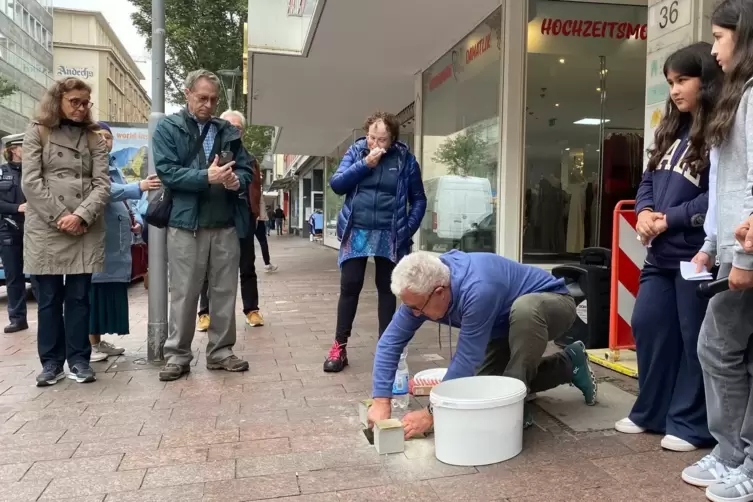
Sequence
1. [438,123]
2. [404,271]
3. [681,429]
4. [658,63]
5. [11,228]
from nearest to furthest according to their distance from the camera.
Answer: [404,271]
[681,429]
[658,63]
[11,228]
[438,123]

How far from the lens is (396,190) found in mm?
4062

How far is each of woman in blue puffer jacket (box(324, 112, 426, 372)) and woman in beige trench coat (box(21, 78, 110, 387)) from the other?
1581 mm

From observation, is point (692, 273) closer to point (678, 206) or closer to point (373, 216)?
point (678, 206)

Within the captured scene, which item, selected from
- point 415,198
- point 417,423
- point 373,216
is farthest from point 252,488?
point 415,198

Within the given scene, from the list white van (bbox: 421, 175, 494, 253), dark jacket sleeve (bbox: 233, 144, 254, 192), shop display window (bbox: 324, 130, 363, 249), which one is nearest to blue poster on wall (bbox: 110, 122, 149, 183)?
white van (bbox: 421, 175, 494, 253)

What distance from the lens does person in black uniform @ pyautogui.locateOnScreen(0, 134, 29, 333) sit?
557 centimetres

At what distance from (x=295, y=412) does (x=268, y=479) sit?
81 cm

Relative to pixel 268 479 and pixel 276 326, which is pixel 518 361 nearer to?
pixel 268 479

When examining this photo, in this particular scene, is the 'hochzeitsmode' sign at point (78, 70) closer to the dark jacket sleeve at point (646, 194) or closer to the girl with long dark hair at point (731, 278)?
the dark jacket sleeve at point (646, 194)

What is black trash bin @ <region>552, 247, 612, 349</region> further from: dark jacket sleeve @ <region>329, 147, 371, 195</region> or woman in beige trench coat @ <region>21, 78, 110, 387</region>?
woman in beige trench coat @ <region>21, 78, 110, 387</region>

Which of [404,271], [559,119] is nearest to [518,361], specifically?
[404,271]

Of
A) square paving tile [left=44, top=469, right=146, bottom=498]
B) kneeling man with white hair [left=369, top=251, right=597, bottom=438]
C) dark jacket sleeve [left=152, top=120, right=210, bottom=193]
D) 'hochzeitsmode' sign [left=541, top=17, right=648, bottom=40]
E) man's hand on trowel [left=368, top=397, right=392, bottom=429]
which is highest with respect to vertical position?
'hochzeitsmode' sign [left=541, top=17, right=648, bottom=40]

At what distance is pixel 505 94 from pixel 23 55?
45.3 metres

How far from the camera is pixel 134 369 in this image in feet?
13.6
